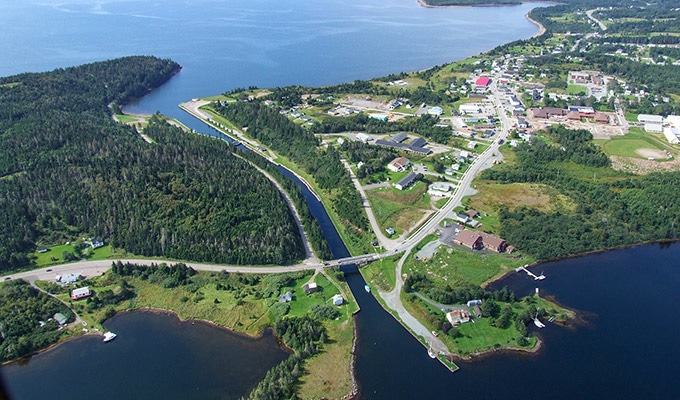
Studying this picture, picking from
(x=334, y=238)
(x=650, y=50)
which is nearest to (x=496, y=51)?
(x=650, y=50)

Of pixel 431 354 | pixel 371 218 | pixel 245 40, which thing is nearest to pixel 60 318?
pixel 431 354

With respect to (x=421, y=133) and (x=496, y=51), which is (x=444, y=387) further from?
(x=496, y=51)

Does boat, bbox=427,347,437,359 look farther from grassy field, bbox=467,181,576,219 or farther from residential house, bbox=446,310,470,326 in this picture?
grassy field, bbox=467,181,576,219

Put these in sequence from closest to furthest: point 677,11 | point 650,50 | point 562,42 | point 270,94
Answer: point 270,94, point 650,50, point 562,42, point 677,11

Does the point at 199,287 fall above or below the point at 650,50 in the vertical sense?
below

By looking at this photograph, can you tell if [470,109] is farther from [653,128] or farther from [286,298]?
[286,298]

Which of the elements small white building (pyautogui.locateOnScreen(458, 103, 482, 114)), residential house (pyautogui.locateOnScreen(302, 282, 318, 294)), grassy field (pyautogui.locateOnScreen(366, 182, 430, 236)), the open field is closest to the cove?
residential house (pyautogui.locateOnScreen(302, 282, 318, 294))

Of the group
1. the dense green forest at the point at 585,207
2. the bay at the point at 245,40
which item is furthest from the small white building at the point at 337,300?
the bay at the point at 245,40
